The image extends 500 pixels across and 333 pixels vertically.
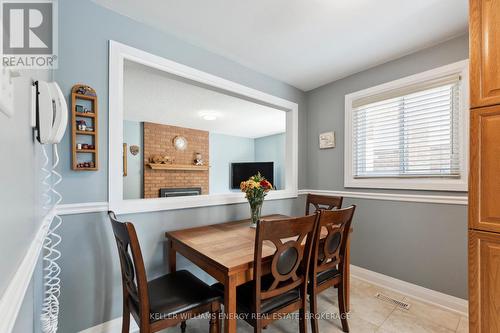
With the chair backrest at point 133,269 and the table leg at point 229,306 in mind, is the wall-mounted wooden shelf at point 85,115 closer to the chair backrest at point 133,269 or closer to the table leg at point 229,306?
the chair backrest at point 133,269

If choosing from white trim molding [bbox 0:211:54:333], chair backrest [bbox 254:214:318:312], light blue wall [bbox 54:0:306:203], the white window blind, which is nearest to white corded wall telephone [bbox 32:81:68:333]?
light blue wall [bbox 54:0:306:203]

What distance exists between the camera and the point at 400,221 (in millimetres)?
2314

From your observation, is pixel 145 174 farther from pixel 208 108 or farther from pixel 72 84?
pixel 72 84

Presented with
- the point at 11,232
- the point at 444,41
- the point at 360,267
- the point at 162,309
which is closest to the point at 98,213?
the point at 162,309

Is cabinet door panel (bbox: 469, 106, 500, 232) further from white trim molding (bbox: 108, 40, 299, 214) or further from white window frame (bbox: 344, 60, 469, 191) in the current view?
white trim molding (bbox: 108, 40, 299, 214)

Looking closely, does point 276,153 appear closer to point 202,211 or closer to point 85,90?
point 202,211

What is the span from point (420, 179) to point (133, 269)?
8.40 feet

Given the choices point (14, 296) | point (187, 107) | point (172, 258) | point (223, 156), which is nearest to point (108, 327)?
point (172, 258)

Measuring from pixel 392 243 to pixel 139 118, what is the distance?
493 centimetres

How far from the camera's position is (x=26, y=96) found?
0.84 m

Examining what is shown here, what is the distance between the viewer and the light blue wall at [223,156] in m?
6.35

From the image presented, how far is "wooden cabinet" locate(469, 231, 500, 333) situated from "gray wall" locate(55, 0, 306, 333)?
2.06 meters

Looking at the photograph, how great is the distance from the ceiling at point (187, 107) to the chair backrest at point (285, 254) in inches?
63.6

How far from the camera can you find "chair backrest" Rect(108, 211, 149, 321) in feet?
3.80
